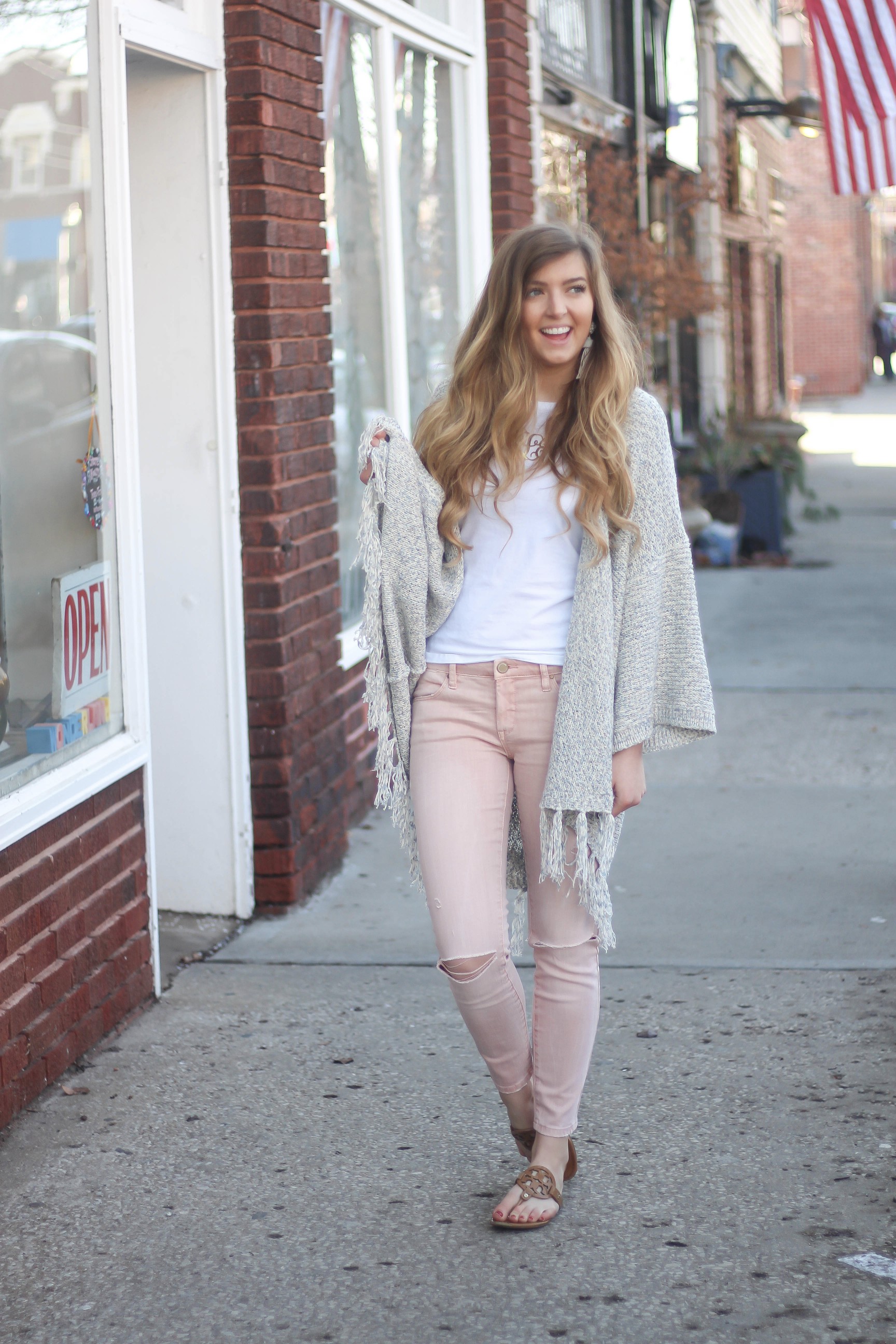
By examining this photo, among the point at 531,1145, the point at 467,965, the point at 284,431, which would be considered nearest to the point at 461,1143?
the point at 531,1145

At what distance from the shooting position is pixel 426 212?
6852 mm

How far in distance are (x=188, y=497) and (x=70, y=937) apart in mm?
1514

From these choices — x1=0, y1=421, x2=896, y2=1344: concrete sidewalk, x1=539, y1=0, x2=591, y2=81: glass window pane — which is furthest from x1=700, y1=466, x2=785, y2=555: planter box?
x1=0, y1=421, x2=896, y2=1344: concrete sidewalk

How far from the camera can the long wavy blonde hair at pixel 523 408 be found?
117 inches

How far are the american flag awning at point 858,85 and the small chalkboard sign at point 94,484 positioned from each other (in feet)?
19.9

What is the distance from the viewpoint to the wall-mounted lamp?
16.2 meters

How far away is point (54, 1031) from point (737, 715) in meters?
4.45

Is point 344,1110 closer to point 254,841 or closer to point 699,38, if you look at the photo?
point 254,841

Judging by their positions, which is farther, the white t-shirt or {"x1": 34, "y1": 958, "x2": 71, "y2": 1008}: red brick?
{"x1": 34, "y1": 958, "x2": 71, "y2": 1008}: red brick

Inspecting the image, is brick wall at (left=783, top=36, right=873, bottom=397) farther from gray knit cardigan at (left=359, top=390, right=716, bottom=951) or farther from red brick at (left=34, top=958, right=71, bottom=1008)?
gray knit cardigan at (left=359, top=390, right=716, bottom=951)

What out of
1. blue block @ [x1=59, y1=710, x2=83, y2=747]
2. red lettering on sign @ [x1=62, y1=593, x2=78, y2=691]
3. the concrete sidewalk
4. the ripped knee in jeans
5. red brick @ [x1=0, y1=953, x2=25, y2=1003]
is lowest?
the concrete sidewalk

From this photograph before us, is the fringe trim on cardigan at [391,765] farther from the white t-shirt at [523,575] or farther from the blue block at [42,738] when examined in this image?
the blue block at [42,738]

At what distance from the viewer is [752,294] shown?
19.1 meters

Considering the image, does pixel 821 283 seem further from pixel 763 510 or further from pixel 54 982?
pixel 54 982
